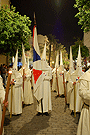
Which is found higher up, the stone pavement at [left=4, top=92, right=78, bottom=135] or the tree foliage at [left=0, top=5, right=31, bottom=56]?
the tree foliage at [left=0, top=5, right=31, bottom=56]

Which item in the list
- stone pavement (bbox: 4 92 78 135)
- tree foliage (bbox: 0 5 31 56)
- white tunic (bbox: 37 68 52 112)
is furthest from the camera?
tree foliage (bbox: 0 5 31 56)

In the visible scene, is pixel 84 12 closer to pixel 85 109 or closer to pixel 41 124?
pixel 41 124

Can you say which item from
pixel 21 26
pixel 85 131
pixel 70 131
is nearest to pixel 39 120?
pixel 70 131

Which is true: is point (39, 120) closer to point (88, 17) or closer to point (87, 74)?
point (87, 74)

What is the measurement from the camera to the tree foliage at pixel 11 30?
50.3 feet

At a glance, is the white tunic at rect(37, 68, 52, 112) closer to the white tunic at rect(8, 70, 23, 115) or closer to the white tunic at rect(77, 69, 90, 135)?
the white tunic at rect(8, 70, 23, 115)

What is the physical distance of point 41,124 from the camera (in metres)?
5.26

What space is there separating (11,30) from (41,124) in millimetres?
12345

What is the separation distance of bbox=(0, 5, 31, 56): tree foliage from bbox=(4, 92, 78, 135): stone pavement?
1056 centimetres

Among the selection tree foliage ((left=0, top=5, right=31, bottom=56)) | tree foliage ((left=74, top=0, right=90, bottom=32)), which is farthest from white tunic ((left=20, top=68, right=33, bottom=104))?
tree foliage ((left=0, top=5, right=31, bottom=56))

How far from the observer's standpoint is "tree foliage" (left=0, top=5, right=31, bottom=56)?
1533 cm

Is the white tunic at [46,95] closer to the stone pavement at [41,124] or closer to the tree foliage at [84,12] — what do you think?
the stone pavement at [41,124]

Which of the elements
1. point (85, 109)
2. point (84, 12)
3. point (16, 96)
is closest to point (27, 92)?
point (16, 96)

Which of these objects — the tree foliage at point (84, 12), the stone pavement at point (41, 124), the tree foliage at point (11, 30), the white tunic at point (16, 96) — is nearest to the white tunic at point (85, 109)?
the stone pavement at point (41, 124)
